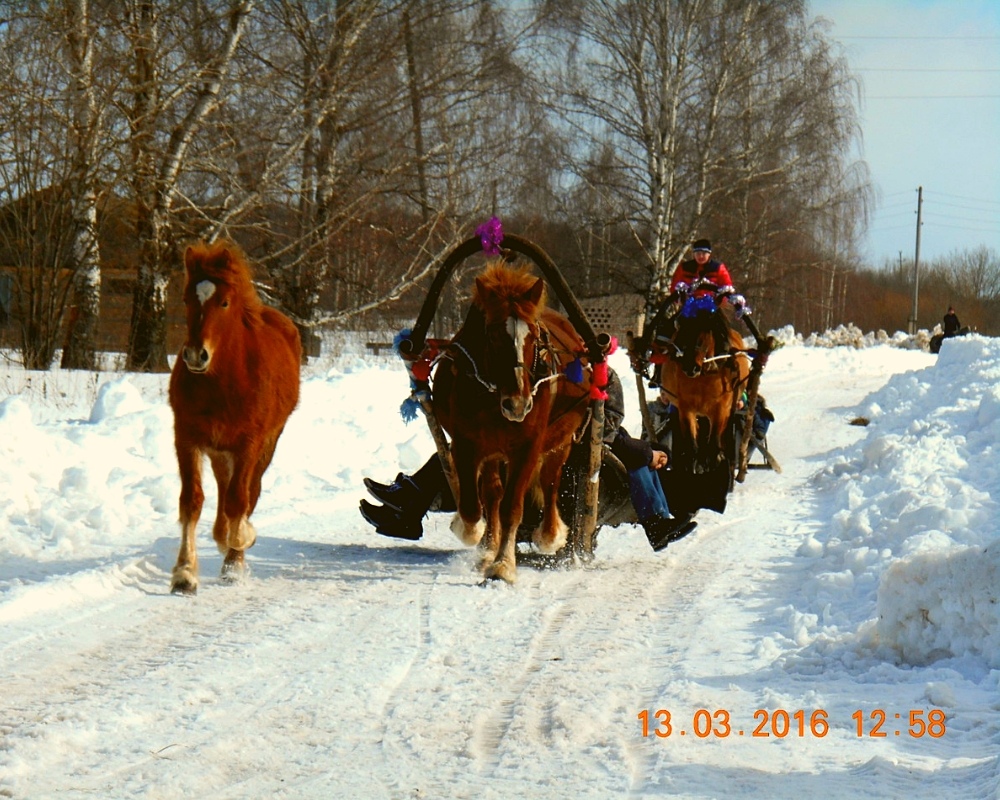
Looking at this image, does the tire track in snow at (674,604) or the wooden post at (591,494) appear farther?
the wooden post at (591,494)

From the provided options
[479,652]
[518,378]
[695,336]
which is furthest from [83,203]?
[479,652]

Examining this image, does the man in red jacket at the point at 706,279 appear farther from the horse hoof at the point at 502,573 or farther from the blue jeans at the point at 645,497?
the horse hoof at the point at 502,573

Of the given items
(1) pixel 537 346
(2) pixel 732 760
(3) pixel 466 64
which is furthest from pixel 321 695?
(3) pixel 466 64

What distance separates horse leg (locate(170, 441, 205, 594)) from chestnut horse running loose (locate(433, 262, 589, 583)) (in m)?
1.60

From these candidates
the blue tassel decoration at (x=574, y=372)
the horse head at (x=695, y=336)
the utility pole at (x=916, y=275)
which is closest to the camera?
the blue tassel decoration at (x=574, y=372)

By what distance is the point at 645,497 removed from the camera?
27.8 ft

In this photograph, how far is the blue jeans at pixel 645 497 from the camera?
8453 millimetres

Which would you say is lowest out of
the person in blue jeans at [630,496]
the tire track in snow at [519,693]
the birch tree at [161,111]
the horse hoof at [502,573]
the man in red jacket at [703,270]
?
the tire track in snow at [519,693]

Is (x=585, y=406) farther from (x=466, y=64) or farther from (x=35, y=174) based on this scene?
(x=466, y=64)

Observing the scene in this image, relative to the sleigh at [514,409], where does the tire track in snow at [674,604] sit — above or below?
below

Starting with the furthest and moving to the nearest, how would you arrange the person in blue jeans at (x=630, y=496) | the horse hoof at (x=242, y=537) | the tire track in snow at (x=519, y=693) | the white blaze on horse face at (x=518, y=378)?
the person in blue jeans at (x=630, y=496) → the horse hoof at (x=242, y=537) → the white blaze on horse face at (x=518, y=378) → the tire track in snow at (x=519, y=693)

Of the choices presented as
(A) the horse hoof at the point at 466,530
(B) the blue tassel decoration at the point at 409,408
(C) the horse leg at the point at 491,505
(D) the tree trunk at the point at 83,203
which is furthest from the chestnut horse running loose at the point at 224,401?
(D) the tree trunk at the point at 83,203

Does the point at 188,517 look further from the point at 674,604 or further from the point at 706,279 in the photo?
the point at 706,279

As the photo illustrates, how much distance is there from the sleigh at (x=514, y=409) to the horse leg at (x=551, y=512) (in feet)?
0.13
